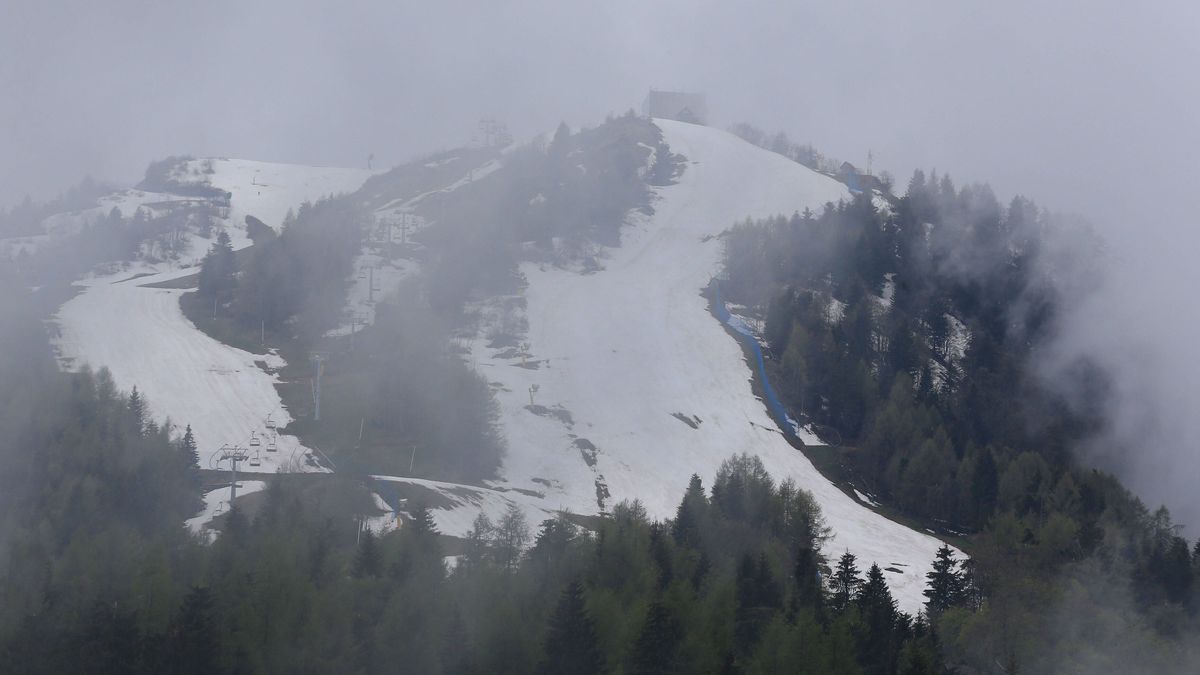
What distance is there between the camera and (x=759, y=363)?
94.9m

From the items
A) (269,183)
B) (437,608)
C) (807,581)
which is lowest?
(437,608)

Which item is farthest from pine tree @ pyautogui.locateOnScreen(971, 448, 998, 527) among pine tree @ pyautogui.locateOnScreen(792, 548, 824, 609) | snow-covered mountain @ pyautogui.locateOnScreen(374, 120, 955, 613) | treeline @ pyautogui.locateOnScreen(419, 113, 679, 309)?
treeline @ pyautogui.locateOnScreen(419, 113, 679, 309)

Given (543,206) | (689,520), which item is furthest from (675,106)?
(689,520)

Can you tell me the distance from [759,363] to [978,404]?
16861mm

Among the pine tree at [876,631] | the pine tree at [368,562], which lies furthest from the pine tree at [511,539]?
the pine tree at [876,631]

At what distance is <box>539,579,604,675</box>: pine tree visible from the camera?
4200cm

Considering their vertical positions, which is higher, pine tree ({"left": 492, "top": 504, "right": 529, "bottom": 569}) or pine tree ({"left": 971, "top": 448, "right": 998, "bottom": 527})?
pine tree ({"left": 971, "top": 448, "right": 998, "bottom": 527})

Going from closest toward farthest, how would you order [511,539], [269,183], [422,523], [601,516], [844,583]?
[844,583] → [422,523] → [511,539] → [601,516] → [269,183]

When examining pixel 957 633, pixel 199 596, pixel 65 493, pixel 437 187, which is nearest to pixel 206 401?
pixel 65 493

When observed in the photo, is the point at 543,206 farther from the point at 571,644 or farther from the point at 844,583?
the point at 571,644

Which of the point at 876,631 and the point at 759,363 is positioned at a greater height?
the point at 759,363

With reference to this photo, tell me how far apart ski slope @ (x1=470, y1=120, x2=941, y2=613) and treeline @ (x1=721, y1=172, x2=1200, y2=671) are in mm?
4309

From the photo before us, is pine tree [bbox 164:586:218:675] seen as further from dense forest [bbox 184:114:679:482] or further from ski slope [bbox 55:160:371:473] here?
dense forest [bbox 184:114:679:482]

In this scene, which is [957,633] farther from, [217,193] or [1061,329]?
[217,193]
